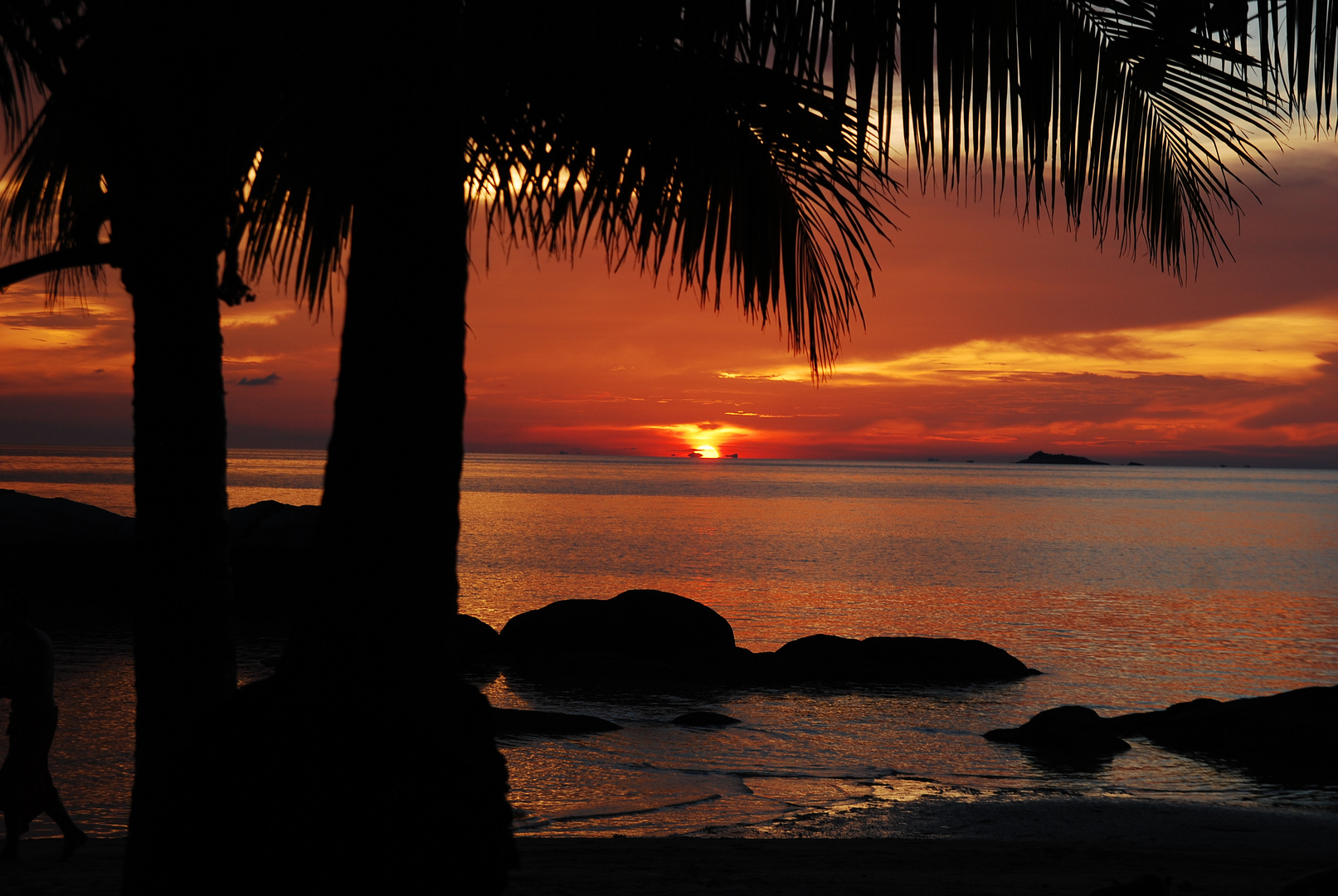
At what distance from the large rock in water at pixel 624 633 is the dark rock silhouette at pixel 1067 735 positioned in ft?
22.4

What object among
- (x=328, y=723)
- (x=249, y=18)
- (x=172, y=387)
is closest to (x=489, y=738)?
(x=328, y=723)

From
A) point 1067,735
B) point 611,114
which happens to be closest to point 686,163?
point 611,114

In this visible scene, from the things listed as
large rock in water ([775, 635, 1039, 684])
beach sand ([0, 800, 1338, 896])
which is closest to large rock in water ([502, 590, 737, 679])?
large rock in water ([775, 635, 1039, 684])

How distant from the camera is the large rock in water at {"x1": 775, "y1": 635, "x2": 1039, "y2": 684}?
20.7m

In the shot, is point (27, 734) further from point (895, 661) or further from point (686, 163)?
point (895, 661)

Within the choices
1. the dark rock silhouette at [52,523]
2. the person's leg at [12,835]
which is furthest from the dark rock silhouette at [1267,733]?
the dark rock silhouette at [52,523]

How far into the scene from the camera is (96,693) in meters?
16.4

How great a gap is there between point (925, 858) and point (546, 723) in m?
7.12

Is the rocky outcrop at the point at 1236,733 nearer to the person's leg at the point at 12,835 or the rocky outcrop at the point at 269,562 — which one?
the person's leg at the point at 12,835

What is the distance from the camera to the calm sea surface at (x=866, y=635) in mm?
11992

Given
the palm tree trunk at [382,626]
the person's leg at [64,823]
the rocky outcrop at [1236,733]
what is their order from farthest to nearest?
the rocky outcrop at [1236,733] < the person's leg at [64,823] < the palm tree trunk at [382,626]

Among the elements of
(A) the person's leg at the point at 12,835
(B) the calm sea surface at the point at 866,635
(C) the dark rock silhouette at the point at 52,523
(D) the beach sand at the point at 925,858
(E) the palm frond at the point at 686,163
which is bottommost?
(B) the calm sea surface at the point at 866,635

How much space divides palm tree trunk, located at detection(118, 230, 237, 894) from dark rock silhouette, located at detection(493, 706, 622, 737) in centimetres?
1034

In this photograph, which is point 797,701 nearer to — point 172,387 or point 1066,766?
point 1066,766
